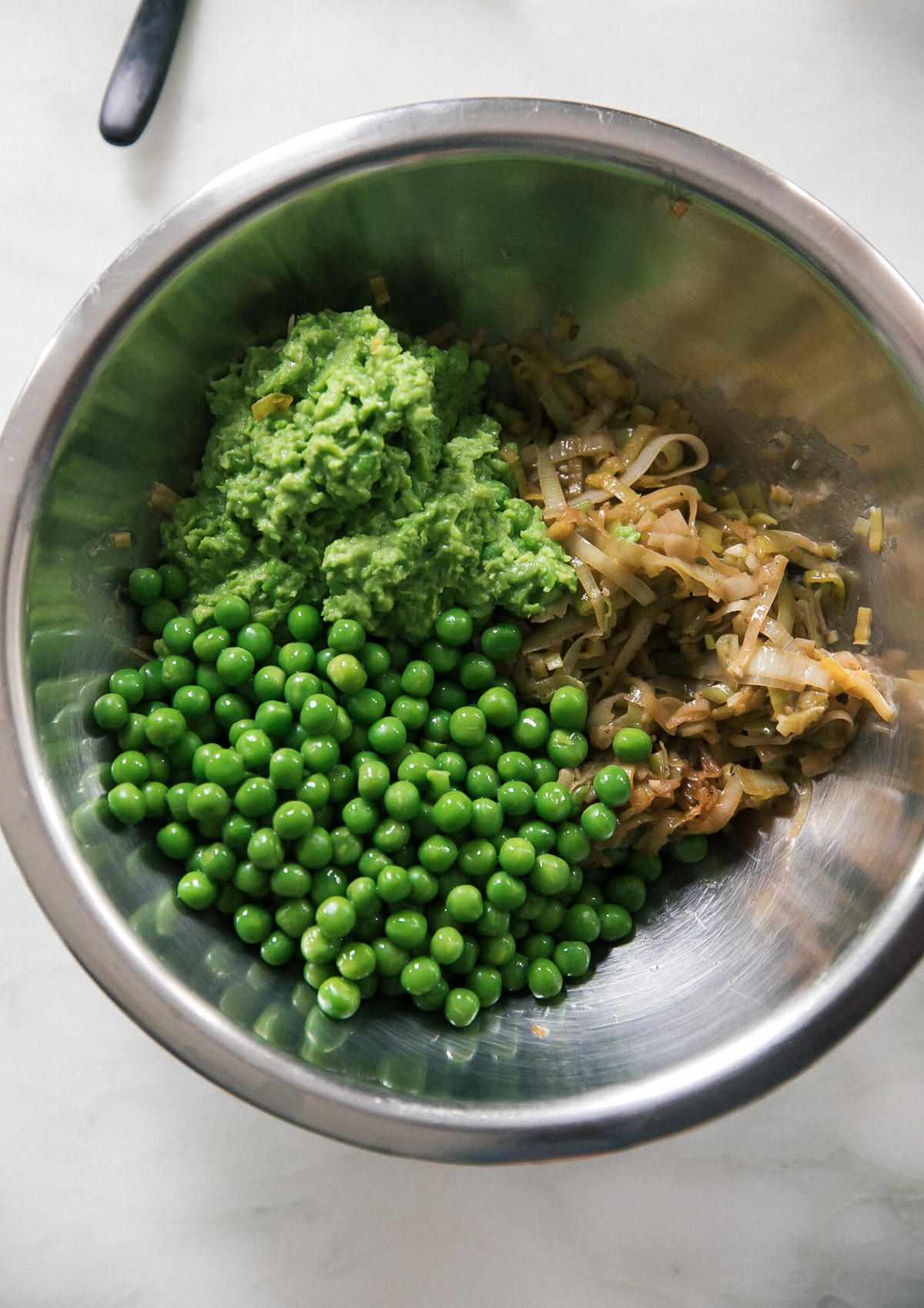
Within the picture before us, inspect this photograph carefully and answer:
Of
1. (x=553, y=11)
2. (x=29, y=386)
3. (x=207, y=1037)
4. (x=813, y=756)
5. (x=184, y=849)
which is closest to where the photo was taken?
(x=207, y=1037)

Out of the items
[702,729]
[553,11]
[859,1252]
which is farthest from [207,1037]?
[553,11]

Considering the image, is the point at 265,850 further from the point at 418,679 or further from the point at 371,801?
the point at 418,679

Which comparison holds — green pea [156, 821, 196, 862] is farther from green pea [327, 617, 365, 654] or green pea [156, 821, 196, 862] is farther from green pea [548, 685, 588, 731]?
green pea [548, 685, 588, 731]

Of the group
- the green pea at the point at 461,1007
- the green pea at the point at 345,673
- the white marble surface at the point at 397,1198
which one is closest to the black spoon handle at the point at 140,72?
the white marble surface at the point at 397,1198

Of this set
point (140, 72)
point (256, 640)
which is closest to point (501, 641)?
point (256, 640)

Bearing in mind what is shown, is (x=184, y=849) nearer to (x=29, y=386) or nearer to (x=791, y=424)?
(x=29, y=386)

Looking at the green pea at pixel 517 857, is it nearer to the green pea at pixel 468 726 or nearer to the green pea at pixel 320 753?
the green pea at pixel 468 726
